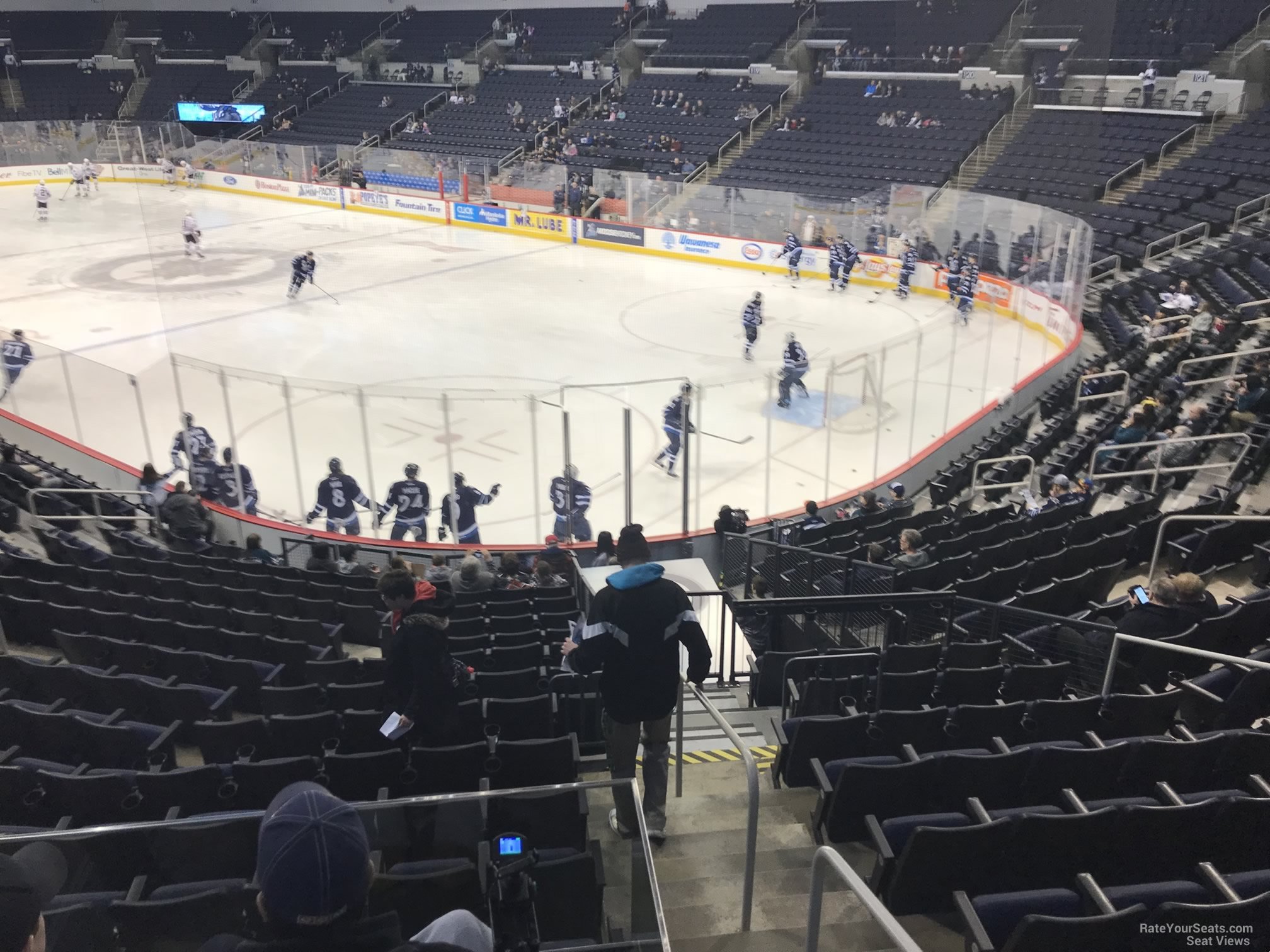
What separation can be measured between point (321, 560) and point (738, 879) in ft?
21.9

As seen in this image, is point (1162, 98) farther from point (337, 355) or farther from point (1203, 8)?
point (337, 355)

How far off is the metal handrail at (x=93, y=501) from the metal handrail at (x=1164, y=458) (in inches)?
449

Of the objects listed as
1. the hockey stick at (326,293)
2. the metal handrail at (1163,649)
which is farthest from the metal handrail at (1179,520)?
the hockey stick at (326,293)

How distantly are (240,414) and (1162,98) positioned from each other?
2864cm

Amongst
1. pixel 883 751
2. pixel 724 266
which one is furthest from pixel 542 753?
pixel 724 266

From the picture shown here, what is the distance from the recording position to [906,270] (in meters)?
23.7

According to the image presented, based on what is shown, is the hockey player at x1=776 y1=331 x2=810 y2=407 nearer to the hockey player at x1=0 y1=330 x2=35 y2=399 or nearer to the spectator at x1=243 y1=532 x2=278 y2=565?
the spectator at x1=243 y1=532 x2=278 y2=565

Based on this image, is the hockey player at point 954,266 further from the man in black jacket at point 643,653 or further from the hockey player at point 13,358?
the man in black jacket at point 643,653

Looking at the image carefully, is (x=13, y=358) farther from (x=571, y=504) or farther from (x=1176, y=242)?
(x=1176, y=242)

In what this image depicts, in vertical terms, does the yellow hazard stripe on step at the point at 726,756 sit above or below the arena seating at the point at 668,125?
below

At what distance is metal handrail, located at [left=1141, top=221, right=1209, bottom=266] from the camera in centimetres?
2311

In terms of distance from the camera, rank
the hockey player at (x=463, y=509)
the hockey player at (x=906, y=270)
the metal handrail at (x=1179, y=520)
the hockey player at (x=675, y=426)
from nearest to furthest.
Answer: the metal handrail at (x=1179, y=520) → the hockey player at (x=675, y=426) → the hockey player at (x=463, y=509) → the hockey player at (x=906, y=270)

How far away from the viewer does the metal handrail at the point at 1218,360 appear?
13.6m

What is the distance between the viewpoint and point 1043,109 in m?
30.5
